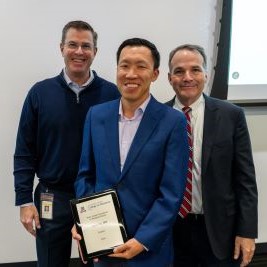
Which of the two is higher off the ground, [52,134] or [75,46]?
[75,46]

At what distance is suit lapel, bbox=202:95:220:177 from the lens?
1.60 metres

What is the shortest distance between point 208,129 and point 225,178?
0.78 feet

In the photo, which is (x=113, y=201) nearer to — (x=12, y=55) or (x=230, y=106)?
(x=230, y=106)

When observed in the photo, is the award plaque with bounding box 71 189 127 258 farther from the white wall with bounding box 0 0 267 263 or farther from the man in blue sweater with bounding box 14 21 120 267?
the white wall with bounding box 0 0 267 263

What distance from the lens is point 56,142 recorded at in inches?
69.1

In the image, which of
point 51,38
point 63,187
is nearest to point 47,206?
point 63,187

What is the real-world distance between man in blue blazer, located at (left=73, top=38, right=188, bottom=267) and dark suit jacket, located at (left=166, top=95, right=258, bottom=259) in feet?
1.05

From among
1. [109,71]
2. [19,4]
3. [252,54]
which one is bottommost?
[109,71]

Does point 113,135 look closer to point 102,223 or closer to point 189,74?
point 102,223

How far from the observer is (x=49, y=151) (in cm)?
177

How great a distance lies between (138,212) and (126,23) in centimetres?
149

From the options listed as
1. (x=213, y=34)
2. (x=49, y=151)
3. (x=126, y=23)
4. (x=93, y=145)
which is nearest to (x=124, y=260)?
(x=93, y=145)

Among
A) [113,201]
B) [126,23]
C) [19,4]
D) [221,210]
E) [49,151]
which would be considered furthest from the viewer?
[126,23]

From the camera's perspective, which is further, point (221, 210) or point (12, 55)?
point (12, 55)
